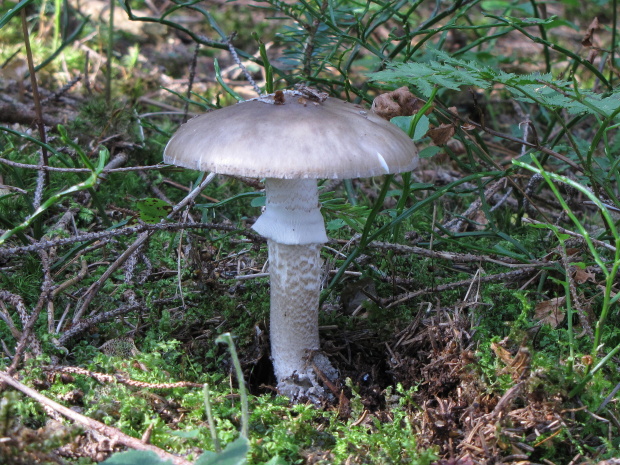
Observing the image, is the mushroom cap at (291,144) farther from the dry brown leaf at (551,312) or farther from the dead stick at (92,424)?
the dry brown leaf at (551,312)

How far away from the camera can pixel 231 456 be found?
1.40 meters

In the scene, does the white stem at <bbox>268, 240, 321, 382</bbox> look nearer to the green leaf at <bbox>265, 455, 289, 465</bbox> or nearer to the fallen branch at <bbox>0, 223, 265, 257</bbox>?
the fallen branch at <bbox>0, 223, 265, 257</bbox>

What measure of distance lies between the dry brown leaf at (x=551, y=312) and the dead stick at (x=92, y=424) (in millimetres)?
1621

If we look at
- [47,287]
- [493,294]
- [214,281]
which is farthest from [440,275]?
[47,287]

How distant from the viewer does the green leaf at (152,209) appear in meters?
2.35

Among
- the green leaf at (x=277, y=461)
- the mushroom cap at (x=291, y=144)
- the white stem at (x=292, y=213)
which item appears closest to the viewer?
the green leaf at (x=277, y=461)

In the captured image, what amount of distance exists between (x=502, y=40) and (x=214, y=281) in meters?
6.24

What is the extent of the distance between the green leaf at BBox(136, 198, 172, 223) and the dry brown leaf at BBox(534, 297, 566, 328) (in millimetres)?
1642

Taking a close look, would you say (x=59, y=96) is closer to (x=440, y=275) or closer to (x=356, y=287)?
(x=356, y=287)

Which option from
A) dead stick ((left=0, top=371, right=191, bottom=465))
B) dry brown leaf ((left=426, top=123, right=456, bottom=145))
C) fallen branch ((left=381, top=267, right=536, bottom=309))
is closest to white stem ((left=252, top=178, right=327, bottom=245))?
dry brown leaf ((left=426, top=123, right=456, bottom=145))

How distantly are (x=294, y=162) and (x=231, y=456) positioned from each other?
0.84m

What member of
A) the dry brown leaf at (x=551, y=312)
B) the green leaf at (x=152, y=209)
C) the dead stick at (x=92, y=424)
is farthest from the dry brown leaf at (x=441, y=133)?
the dead stick at (x=92, y=424)

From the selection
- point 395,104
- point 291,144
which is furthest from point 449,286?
point 291,144

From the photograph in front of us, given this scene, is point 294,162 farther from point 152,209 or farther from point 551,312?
point 551,312
